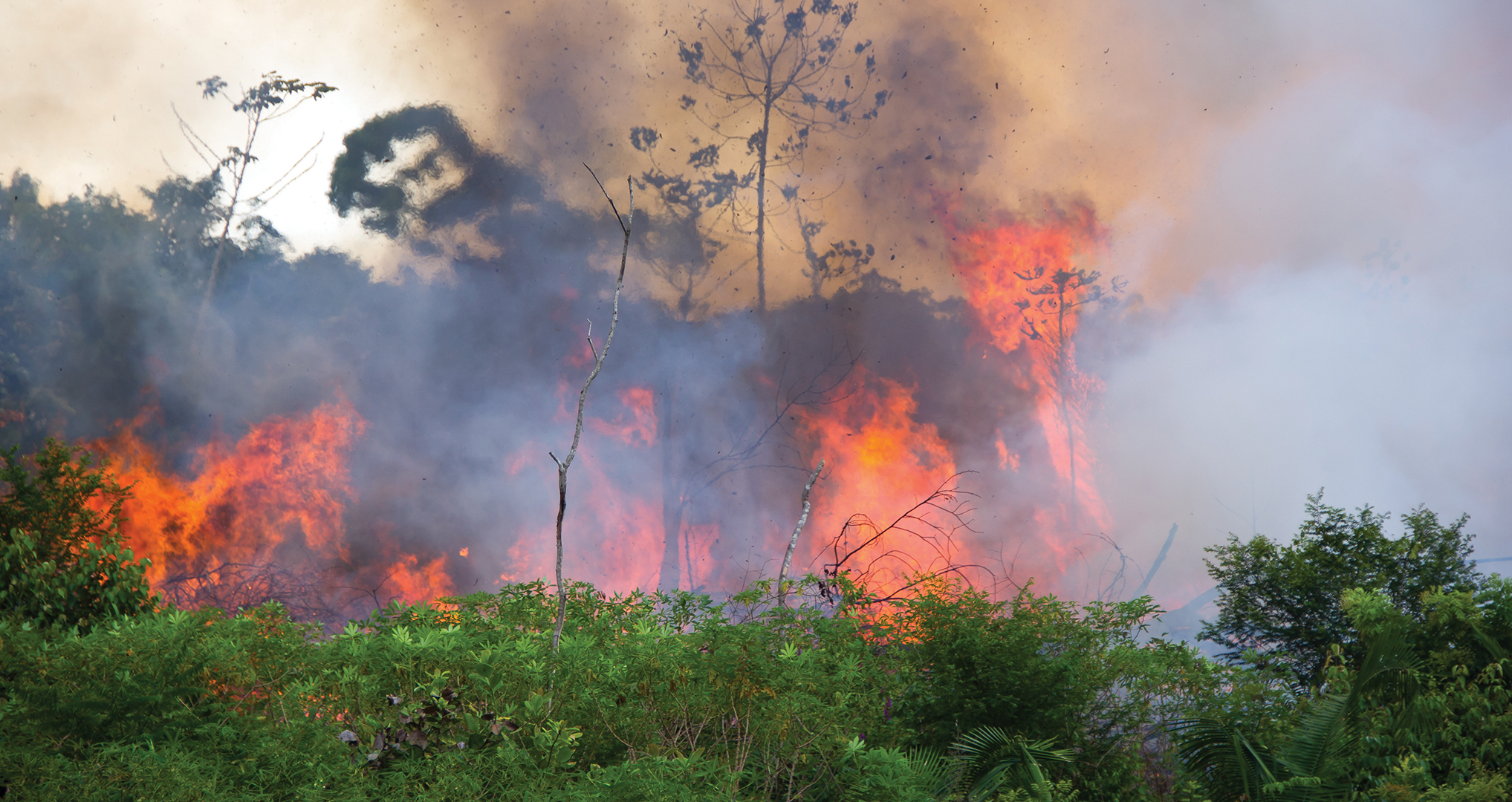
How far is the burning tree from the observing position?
10375 millimetres

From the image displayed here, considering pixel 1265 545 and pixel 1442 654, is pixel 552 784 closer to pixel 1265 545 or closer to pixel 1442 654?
pixel 1442 654

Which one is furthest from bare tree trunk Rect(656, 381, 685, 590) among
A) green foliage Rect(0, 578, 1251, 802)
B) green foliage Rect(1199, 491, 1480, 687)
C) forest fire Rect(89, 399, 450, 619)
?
green foliage Rect(1199, 491, 1480, 687)

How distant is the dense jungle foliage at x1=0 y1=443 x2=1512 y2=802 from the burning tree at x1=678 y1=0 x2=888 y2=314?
5.96 metres

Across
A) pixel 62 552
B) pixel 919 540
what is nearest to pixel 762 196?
pixel 919 540

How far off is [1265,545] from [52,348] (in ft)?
42.8

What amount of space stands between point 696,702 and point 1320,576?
793 centimetres

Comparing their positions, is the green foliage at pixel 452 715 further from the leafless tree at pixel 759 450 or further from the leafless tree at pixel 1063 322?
the leafless tree at pixel 1063 322

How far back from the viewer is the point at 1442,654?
14.9 feet

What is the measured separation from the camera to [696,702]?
3.72 meters

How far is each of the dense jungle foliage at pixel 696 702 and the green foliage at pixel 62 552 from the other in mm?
19

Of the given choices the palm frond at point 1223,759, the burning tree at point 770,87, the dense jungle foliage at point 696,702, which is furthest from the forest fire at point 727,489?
the palm frond at point 1223,759

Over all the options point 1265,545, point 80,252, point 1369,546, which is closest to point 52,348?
point 80,252

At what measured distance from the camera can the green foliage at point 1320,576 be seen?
837cm

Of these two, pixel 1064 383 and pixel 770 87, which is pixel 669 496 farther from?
pixel 770 87
